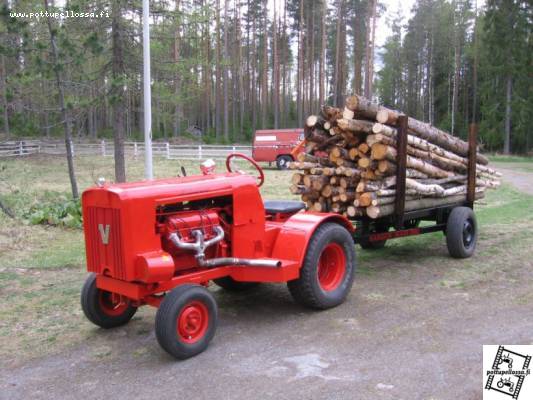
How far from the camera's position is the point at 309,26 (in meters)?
45.8

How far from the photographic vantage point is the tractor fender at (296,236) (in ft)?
17.4

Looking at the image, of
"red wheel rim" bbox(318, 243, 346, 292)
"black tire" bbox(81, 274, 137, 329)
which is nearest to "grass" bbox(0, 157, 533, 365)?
"black tire" bbox(81, 274, 137, 329)

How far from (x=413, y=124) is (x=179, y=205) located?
3.74 metres

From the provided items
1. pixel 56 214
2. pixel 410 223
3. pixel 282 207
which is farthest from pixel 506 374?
pixel 56 214

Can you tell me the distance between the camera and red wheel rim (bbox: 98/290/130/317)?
200 inches

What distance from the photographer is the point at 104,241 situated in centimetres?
457

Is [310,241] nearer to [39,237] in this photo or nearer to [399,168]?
[399,168]

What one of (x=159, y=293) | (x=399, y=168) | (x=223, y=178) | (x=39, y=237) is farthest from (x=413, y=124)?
(x=39, y=237)

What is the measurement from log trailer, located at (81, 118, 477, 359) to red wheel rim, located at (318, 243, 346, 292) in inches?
0.4

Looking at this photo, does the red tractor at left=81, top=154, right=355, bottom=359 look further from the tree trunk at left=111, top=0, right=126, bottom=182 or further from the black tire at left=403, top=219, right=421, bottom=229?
the tree trunk at left=111, top=0, right=126, bottom=182

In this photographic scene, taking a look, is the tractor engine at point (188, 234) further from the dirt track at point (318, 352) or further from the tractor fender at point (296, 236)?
the dirt track at point (318, 352)

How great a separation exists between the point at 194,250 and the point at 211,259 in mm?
280

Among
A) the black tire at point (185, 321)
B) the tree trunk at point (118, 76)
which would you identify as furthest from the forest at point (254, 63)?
the black tire at point (185, 321)

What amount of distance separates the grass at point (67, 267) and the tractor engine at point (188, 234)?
87cm
